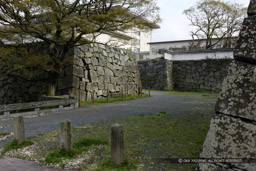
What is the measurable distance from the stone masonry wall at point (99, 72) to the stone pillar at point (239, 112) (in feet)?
34.6

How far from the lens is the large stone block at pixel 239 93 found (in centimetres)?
254

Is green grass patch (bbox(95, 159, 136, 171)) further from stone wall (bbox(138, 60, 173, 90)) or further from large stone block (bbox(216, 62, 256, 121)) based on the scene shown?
stone wall (bbox(138, 60, 173, 90))

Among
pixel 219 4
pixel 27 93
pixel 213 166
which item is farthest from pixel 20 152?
pixel 219 4

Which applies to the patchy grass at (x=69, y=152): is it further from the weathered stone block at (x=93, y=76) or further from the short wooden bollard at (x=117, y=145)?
the weathered stone block at (x=93, y=76)

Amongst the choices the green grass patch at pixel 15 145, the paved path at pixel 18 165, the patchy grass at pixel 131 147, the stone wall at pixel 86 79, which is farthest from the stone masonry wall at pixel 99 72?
the paved path at pixel 18 165

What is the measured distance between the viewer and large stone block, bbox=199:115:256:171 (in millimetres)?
2520

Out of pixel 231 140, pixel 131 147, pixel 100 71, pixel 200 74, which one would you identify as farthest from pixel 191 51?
pixel 231 140

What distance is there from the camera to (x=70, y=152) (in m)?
4.21

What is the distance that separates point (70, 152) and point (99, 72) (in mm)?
10848

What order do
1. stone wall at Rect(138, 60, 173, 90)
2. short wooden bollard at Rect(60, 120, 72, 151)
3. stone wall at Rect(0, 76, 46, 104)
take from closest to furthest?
short wooden bollard at Rect(60, 120, 72, 151) < stone wall at Rect(0, 76, 46, 104) < stone wall at Rect(138, 60, 173, 90)

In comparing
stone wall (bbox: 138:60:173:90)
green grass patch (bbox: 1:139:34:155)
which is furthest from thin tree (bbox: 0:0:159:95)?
stone wall (bbox: 138:60:173:90)

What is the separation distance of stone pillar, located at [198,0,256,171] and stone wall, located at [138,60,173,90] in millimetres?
19490

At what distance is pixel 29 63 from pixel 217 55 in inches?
690

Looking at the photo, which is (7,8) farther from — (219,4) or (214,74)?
(219,4)
